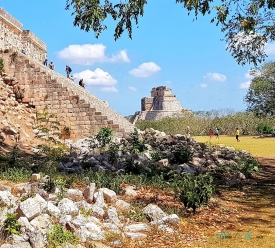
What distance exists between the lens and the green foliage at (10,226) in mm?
4516

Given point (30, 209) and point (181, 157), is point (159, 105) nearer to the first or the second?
point (181, 157)

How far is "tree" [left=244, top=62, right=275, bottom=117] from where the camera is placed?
21.8 meters

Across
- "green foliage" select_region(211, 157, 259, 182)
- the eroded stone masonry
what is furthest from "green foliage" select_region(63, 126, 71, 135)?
"green foliage" select_region(211, 157, 259, 182)

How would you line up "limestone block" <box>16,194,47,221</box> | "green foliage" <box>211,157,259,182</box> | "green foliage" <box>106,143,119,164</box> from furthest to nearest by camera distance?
"green foliage" <box>106,143,119,164</box> < "green foliage" <box>211,157,259,182</box> < "limestone block" <box>16,194,47,221</box>

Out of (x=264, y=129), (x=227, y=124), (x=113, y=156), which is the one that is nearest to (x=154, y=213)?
(x=113, y=156)

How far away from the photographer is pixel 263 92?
23.7 m

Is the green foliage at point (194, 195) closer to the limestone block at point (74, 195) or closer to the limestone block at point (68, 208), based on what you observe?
the limestone block at point (74, 195)

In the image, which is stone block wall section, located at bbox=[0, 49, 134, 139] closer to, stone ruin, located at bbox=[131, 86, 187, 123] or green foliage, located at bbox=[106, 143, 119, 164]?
green foliage, located at bbox=[106, 143, 119, 164]

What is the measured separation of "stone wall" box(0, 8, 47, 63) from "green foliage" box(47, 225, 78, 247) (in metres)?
15.3

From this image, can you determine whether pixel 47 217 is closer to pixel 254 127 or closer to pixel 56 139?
pixel 56 139

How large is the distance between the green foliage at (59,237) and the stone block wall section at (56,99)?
1158cm

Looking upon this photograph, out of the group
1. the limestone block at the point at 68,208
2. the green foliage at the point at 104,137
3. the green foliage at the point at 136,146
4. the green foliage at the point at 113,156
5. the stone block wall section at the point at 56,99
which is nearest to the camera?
the limestone block at the point at 68,208

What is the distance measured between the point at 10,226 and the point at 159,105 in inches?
2423

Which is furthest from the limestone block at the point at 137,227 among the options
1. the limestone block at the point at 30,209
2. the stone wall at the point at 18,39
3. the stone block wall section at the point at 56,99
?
the stone wall at the point at 18,39
